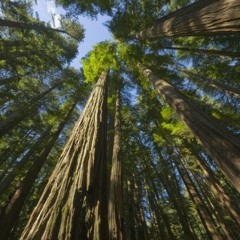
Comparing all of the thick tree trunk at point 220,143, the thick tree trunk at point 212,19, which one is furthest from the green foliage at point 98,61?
the thick tree trunk at point 220,143

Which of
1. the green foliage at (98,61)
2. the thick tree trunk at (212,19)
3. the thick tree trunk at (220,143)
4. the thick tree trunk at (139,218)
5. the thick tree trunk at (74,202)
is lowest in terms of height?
the thick tree trunk at (74,202)

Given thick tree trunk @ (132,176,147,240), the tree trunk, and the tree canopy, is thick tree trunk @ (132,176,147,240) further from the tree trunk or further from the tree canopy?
the tree trunk

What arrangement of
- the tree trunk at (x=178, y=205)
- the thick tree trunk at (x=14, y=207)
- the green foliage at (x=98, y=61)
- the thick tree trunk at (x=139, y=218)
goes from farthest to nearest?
the tree trunk at (x=178, y=205)
the green foliage at (x=98, y=61)
the thick tree trunk at (x=139, y=218)
the thick tree trunk at (x=14, y=207)

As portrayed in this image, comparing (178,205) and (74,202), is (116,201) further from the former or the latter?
(178,205)

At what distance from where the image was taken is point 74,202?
1.60 metres

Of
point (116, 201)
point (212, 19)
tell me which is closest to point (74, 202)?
point (116, 201)

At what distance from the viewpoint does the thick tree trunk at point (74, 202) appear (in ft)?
4.60

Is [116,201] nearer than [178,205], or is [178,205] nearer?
[116,201]

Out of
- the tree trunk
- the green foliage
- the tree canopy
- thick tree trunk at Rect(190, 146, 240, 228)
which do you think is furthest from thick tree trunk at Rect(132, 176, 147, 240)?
the green foliage

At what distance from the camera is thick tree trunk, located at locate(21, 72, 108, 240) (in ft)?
4.60

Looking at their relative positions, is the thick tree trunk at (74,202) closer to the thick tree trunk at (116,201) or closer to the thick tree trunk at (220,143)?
the thick tree trunk at (116,201)

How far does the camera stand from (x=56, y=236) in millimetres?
1330

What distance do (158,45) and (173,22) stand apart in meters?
6.40

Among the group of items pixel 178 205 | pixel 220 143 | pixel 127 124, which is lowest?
pixel 220 143
